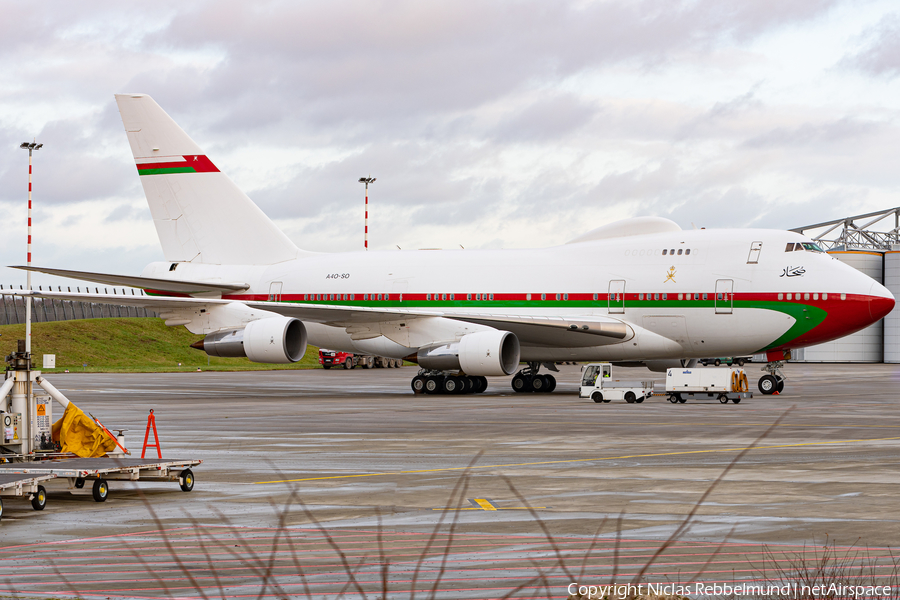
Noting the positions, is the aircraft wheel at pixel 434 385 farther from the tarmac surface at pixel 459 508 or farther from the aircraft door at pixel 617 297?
the tarmac surface at pixel 459 508

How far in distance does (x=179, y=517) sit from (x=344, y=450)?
662cm

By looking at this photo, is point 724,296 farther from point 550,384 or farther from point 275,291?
point 275,291

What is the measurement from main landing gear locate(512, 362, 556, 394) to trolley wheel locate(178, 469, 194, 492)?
969 inches

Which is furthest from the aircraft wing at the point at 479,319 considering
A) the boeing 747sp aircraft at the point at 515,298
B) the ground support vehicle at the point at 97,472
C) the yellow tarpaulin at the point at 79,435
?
the ground support vehicle at the point at 97,472

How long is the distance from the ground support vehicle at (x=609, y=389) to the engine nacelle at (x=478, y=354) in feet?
7.70

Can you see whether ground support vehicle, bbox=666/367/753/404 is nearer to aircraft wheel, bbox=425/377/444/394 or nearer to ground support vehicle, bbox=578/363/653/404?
ground support vehicle, bbox=578/363/653/404

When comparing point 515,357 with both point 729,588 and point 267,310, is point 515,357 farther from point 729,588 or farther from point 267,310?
point 729,588

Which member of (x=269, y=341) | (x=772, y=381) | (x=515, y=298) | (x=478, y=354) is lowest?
(x=772, y=381)

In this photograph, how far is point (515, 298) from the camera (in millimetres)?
33344

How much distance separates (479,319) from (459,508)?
26.8m

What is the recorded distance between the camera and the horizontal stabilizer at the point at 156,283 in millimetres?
33250

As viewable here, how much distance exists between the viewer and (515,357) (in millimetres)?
31266

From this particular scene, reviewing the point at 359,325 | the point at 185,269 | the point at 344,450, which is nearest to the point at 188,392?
the point at 185,269

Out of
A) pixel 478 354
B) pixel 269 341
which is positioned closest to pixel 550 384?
pixel 478 354
